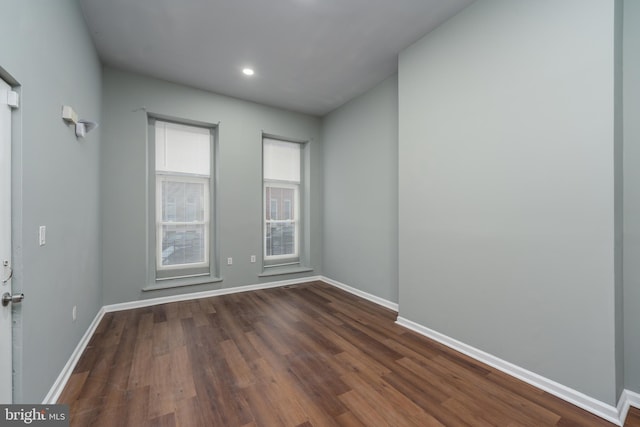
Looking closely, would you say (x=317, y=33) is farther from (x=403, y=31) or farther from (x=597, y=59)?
(x=597, y=59)

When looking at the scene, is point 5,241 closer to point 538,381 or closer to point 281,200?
point 538,381

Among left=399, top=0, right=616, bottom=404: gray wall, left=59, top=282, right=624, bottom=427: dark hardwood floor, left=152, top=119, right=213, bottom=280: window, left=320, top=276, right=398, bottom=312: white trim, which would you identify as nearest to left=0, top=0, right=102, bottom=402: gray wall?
left=59, top=282, right=624, bottom=427: dark hardwood floor

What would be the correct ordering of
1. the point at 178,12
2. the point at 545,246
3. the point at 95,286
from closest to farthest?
1. the point at 545,246
2. the point at 178,12
3. the point at 95,286

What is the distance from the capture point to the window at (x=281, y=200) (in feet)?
15.1

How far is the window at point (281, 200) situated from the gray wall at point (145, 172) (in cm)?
28

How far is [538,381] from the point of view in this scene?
1.87m

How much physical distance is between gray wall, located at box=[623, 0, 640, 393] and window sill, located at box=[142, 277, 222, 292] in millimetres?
4224

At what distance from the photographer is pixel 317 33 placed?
265 cm

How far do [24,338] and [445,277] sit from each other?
→ 118 inches

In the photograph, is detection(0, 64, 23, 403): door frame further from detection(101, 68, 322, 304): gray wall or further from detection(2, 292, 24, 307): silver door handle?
detection(101, 68, 322, 304): gray wall

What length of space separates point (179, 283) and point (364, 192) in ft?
9.91

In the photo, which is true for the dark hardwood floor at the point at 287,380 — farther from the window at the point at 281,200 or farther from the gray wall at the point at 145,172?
the window at the point at 281,200

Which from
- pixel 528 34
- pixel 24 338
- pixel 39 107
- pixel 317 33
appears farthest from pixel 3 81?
pixel 528 34

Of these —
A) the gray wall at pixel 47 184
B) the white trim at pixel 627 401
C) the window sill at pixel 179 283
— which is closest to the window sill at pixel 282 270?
the window sill at pixel 179 283
